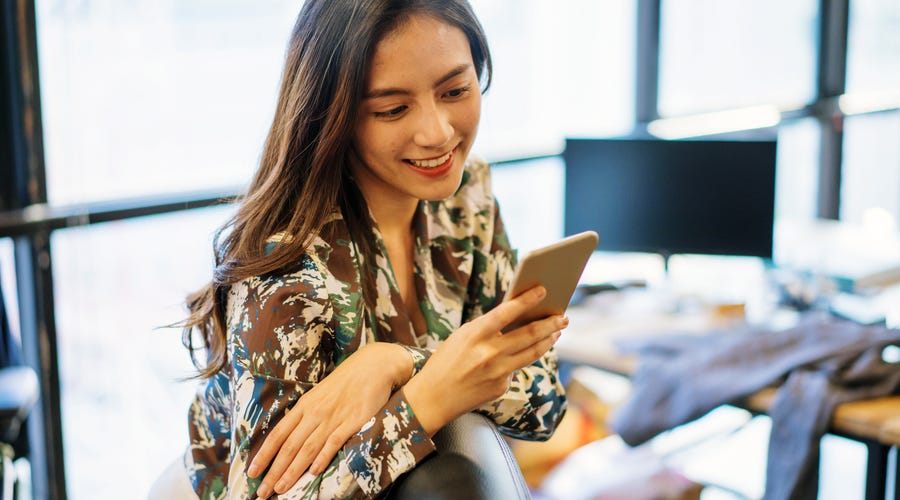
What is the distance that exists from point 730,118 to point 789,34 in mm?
780

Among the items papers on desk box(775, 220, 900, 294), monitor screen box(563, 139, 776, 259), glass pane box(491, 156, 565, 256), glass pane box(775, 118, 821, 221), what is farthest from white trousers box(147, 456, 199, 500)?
glass pane box(775, 118, 821, 221)

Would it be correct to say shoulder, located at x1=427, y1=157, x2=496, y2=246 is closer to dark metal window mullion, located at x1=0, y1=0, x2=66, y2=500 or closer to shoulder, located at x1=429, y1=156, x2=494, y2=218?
shoulder, located at x1=429, y1=156, x2=494, y2=218

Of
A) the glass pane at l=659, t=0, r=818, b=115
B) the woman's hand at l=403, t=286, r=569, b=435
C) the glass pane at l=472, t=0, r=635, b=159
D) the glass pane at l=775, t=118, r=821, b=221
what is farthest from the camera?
the glass pane at l=775, t=118, r=821, b=221

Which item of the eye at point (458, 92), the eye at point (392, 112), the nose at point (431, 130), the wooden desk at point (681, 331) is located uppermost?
the eye at point (458, 92)

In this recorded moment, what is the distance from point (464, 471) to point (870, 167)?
4920mm

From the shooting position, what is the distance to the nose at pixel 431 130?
123 cm

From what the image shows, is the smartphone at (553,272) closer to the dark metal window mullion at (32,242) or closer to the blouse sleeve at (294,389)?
the blouse sleeve at (294,389)

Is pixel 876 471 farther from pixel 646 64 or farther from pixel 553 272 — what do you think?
pixel 646 64

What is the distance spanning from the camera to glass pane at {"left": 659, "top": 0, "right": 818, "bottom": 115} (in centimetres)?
400

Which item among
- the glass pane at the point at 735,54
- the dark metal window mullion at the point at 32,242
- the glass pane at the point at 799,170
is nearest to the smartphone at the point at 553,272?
the dark metal window mullion at the point at 32,242

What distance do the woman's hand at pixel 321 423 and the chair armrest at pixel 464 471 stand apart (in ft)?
0.28

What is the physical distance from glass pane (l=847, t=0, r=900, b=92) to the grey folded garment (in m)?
3.49

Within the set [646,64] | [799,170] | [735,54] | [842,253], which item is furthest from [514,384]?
[799,170]

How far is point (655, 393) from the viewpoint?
1945 millimetres
